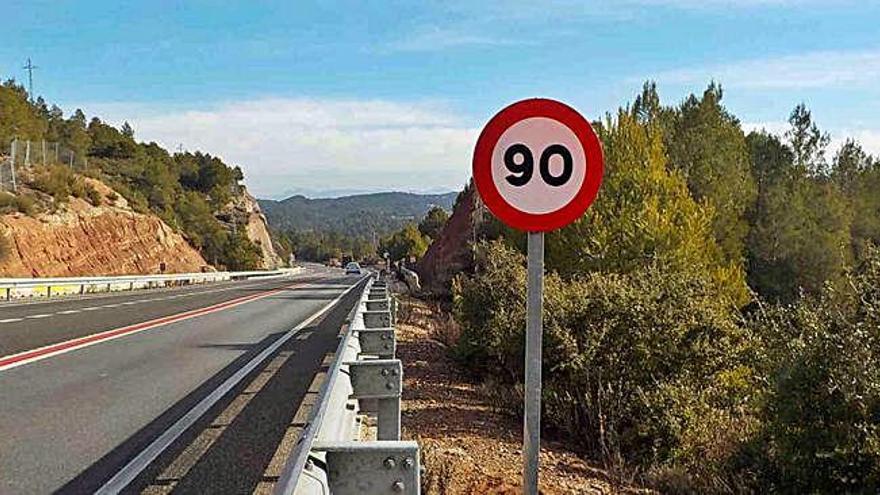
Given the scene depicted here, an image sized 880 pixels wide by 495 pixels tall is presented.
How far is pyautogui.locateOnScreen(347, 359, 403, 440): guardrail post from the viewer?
573cm

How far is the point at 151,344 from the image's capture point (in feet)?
45.6

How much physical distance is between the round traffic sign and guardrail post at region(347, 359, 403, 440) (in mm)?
1951

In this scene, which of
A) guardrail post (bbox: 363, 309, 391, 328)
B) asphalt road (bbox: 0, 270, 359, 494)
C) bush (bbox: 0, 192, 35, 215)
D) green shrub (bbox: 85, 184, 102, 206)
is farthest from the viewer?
green shrub (bbox: 85, 184, 102, 206)

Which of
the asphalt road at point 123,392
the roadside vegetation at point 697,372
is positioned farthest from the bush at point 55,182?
the roadside vegetation at point 697,372

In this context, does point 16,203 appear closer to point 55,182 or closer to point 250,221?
point 55,182

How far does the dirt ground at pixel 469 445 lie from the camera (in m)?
6.53

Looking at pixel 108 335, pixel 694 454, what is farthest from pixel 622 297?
pixel 108 335

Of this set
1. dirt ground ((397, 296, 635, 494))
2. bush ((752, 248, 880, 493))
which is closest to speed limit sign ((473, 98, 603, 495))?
bush ((752, 248, 880, 493))

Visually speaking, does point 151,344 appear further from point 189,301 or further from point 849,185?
point 849,185

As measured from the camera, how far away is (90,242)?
51562 millimetres

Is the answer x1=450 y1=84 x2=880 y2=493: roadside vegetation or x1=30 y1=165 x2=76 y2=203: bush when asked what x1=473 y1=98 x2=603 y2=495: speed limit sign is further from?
x1=30 y1=165 x2=76 y2=203: bush

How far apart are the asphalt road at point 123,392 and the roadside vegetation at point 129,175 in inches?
1308

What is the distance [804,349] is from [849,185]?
54.2 m

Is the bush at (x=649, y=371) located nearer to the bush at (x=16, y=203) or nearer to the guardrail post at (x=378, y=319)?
the guardrail post at (x=378, y=319)
